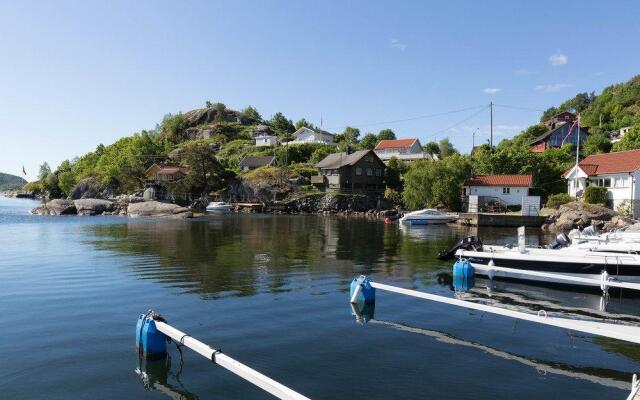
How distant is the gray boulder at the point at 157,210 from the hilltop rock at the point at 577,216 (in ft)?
159

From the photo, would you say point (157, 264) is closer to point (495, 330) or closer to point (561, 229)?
point (495, 330)

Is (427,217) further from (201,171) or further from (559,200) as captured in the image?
(201,171)

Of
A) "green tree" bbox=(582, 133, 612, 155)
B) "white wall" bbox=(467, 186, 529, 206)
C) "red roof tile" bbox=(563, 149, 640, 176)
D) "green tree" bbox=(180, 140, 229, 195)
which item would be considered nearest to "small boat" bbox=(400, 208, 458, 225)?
"white wall" bbox=(467, 186, 529, 206)

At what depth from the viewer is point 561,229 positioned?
4766 centimetres

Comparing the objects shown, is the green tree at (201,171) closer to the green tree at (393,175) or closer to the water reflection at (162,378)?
the green tree at (393,175)

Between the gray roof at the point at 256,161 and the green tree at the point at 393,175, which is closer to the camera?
the green tree at the point at 393,175

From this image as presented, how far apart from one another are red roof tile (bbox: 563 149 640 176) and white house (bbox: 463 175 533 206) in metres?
7.30

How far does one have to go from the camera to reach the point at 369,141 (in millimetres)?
116750

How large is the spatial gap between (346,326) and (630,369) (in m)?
7.41

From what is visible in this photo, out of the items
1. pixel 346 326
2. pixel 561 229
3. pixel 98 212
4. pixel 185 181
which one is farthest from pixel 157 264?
pixel 185 181

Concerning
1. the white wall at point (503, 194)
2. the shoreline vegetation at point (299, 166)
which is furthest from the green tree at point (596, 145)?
the white wall at point (503, 194)

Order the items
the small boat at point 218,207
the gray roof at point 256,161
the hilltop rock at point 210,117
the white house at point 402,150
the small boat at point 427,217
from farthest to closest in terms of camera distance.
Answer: the hilltop rock at point 210,117 → the gray roof at point 256,161 → the white house at point 402,150 → the small boat at point 218,207 → the small boat at point 427,217

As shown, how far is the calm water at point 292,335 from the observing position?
9531 millimetres

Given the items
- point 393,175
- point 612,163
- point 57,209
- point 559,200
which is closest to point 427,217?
point 559,200
